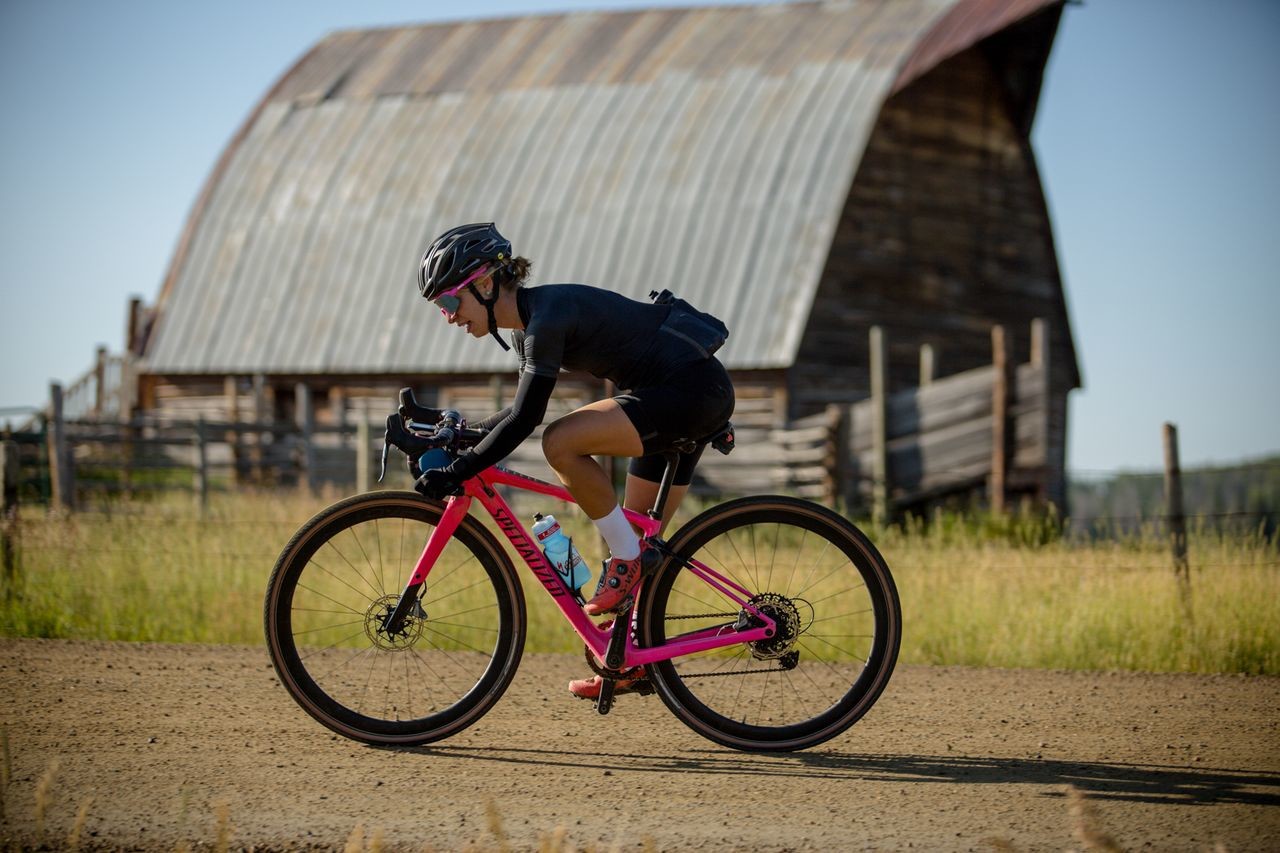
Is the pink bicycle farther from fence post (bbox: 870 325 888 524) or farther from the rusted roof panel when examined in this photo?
the rusted roof panel

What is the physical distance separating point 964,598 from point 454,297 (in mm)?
4859

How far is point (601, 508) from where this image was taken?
5211 millimetres

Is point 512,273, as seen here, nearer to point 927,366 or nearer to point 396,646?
point 396,646

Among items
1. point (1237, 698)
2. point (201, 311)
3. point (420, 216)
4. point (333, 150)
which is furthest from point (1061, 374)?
point (1237, 698)

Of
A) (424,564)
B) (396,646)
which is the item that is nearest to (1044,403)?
(424,564)

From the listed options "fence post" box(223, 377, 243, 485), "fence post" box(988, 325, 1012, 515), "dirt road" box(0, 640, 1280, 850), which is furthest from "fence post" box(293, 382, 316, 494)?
"dirt road" box(0, 640, 1280, 850)

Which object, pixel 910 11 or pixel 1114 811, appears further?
pixel 910 11

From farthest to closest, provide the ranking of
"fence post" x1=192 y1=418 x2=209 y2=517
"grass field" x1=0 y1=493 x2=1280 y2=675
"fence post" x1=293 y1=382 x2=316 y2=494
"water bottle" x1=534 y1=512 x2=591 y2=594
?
"fence post" x1=293 y1=382 x2=316 y2=494
"fence post" x1=192 y1=418 x2=209 y2=517
"grass field" x1=0 y1=493 x2=1280 y2=675
"water bottle" x1=534 y1=512 x2=591 y2=594

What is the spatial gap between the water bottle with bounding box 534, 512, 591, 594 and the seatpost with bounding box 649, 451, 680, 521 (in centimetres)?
34

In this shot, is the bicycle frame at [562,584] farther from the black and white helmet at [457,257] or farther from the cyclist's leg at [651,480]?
the black and white helmet at [457,257]

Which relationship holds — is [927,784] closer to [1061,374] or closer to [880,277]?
[880,277]

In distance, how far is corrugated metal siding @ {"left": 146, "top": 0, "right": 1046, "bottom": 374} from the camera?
20.8m

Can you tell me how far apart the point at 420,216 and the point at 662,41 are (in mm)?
5602

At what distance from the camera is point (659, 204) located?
859 inches
